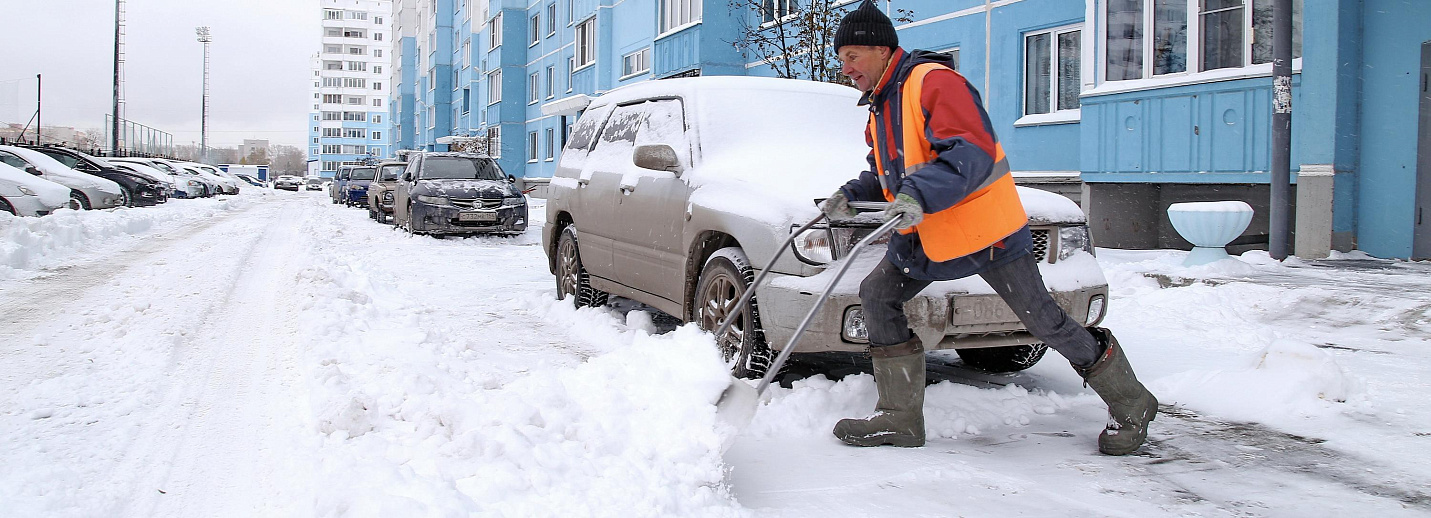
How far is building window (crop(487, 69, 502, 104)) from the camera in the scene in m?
44.2

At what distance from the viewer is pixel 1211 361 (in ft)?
18.0

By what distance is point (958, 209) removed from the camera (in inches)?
131

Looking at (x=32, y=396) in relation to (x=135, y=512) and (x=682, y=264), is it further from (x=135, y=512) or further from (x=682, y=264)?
(x=682, y=264)

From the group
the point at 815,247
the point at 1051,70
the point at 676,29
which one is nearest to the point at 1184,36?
the point at 1051,70

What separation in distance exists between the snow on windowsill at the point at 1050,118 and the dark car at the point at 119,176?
21982 mm

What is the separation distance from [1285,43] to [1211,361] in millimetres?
4890

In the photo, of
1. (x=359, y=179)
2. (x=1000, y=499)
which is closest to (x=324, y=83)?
(x=359, y=179)

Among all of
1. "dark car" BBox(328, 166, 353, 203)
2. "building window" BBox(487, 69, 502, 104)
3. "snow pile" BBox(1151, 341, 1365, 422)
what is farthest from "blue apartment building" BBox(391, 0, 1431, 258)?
→ "building window" BBox(487, 69, 502, 104)

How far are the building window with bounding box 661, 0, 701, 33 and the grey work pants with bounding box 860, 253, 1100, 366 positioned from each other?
69.1 ft

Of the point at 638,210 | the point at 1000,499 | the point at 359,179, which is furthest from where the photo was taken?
the point at 359,179

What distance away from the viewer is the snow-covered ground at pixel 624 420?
3.02 metres

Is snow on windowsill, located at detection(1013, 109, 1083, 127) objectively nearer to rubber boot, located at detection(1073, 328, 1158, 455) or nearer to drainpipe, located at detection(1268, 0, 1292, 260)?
drainpipe, located at detection(1268, 0, 1292, 260)

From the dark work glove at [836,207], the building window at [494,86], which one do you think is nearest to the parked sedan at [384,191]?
the dark work glove at [836,207]

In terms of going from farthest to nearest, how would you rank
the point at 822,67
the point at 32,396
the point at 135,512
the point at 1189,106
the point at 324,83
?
the point at 324,83, the point at 822,67, the point at 1189,106, the point at 32,396, the point at 135,512
